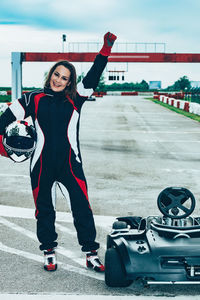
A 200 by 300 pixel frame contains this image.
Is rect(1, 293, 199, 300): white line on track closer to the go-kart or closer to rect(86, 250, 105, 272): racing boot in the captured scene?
the go-kart

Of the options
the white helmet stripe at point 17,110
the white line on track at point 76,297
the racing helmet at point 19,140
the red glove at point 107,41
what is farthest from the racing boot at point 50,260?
the red glove at point 107,41

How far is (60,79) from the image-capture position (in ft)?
14.0

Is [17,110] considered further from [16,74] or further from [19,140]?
[16,74]

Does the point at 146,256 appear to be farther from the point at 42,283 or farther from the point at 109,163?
the point at 109,163

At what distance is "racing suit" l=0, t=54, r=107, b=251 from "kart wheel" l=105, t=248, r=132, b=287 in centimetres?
55

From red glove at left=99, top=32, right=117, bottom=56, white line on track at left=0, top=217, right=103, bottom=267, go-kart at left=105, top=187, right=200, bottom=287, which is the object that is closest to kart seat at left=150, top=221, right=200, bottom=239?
go-kart at left=105, top=187, right=200, bottom=287

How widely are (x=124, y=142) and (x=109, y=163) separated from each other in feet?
13.4

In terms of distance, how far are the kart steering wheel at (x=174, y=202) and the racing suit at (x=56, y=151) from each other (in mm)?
720

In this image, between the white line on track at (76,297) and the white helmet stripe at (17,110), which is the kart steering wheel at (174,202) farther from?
the white helmet stripe at (17,110)

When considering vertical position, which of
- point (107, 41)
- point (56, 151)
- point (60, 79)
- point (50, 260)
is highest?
point (107, 41)

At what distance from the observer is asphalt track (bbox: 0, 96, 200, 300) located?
3.86m

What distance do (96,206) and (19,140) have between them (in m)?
2.64

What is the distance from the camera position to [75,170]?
4.20 m

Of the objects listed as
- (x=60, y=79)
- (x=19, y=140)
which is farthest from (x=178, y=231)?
(x=60, y=79)
